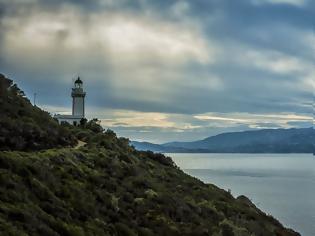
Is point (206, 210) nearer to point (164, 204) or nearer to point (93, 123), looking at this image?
point (164, 204)

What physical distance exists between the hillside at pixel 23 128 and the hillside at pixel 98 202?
517 millimetres

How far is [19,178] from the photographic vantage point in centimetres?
1380

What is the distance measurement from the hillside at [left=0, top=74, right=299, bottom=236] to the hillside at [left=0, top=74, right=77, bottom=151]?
517 mm

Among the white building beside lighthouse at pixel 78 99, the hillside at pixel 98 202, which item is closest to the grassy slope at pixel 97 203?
the hillside at pixel 98 202

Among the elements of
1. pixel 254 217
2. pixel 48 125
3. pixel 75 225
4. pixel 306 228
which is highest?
pixel 48 125

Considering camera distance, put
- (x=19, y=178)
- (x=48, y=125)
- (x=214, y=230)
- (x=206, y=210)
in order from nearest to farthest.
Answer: (x=19, y=178) → (x=214, y=230) → (x=206, y=210) → (x=48, y=125)

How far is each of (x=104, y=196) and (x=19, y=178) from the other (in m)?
3.59

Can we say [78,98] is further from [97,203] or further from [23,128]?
[97,203]

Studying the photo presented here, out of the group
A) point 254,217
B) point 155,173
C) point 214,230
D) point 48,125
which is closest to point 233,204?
point 254,217

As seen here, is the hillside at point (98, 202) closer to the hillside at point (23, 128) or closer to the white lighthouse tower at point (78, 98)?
the hillside at point (23, 128)

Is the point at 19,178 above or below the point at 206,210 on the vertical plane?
above

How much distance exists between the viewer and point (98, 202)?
16.0 meters

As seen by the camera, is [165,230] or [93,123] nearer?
[165,230]

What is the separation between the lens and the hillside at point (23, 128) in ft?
66.7
